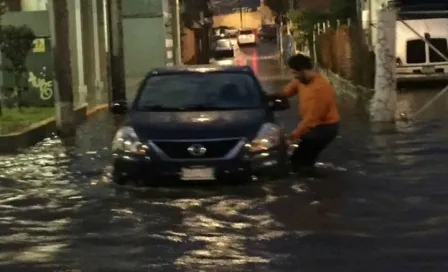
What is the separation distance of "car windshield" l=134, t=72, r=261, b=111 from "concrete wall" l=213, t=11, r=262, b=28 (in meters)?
120

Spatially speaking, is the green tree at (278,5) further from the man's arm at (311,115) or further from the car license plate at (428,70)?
the man's arm at (311,115)

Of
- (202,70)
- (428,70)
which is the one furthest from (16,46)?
(428,70)

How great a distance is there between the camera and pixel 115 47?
2450cm

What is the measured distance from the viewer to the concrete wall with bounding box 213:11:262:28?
442 ft

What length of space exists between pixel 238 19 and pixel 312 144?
122695 millimetres

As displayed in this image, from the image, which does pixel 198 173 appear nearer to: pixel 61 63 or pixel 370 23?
pixel 61 63

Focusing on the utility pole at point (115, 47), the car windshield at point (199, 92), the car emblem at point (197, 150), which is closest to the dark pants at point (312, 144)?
the car windshield at point (199, 92)

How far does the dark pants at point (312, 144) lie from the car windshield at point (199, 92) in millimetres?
789

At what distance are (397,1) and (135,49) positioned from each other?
1955cm

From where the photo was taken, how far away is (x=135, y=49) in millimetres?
39344

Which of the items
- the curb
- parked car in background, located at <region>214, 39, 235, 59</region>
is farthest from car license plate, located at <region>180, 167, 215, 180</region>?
parked car in background, located at <region>214, 39, 235, 59</region>

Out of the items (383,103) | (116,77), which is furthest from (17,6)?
(383,103)

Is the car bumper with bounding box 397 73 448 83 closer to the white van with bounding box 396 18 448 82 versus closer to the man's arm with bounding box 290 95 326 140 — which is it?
the white van with bounding box 396 18 448 82

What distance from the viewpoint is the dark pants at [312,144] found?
43.7ft
